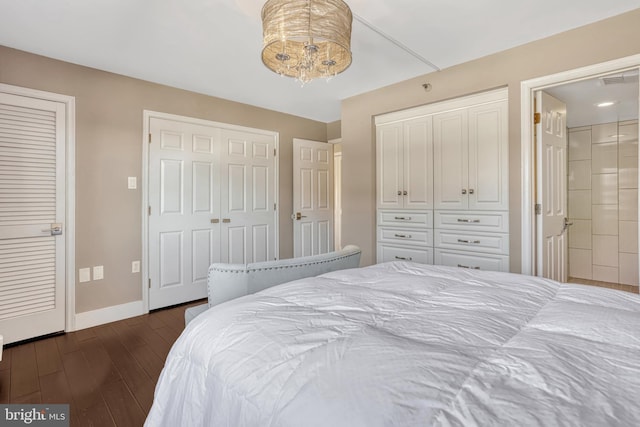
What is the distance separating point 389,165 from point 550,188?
4.99 feet

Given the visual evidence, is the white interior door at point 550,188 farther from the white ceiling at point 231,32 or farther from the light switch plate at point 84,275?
the light switch plate at point 84,275

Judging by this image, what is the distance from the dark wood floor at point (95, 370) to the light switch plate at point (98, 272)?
0.45 metres

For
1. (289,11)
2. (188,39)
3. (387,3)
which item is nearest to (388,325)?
(289,11)

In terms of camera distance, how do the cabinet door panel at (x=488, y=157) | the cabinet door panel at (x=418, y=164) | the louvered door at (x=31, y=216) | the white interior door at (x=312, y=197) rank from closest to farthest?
the louvered door at (x=31, y=216) < the cabinet door panel at (x=488, y=157) < the cabinet door panel at (x=418, y=164) < the white interior door at (x=312, y=197)

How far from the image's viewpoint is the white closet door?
13.1 feet

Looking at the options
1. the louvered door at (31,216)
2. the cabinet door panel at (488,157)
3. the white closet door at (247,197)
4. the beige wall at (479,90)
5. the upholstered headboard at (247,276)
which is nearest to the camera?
the upholstered headboard at (247,276)

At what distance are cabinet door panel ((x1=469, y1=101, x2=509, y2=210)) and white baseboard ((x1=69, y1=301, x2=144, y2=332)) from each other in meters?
3.44

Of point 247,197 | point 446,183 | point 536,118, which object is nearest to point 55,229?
point 247,197

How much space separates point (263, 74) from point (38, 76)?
1.88 meters

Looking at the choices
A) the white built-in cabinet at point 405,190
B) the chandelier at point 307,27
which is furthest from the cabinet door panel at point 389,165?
the chandelier at point 307,27

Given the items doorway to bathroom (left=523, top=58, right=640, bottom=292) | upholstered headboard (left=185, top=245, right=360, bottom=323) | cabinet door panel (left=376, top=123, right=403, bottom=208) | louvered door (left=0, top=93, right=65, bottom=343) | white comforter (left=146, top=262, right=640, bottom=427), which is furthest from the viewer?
doorway to bathroom (left=523, top=58, right=640, bottom=292)

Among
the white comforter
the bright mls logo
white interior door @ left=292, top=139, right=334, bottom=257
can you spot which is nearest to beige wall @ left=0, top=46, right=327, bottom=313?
the bright mls logo

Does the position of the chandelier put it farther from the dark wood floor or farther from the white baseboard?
the white baseboard

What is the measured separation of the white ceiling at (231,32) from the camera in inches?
85.4
